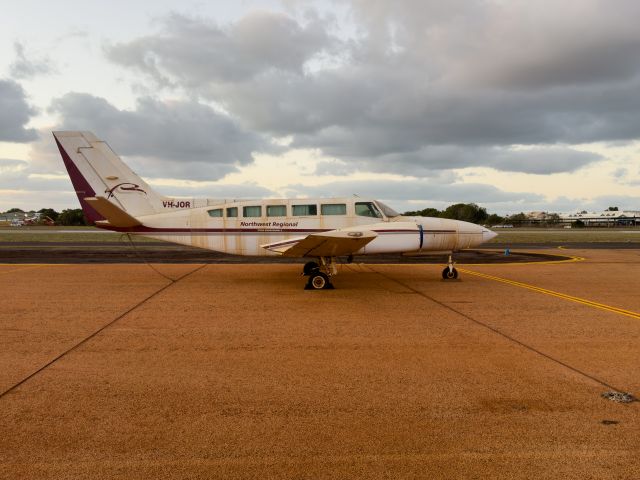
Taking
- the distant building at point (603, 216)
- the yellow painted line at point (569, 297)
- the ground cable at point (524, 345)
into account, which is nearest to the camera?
the ground cable at point (524, 345)

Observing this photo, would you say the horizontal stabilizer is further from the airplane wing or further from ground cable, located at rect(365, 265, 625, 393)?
ground cable, located at rect(365, 265, 625, 393)

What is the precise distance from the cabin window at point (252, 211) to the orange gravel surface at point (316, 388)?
4.21 meters

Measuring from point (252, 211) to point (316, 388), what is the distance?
988 centimetres

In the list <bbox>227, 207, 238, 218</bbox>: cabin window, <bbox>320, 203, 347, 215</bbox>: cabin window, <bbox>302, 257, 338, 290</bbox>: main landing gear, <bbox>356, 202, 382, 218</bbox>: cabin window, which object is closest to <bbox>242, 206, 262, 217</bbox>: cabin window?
<bbox>227, 207, 238, 218</bbox>: cabin window

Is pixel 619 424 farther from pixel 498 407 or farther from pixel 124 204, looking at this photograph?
pixel 124 204

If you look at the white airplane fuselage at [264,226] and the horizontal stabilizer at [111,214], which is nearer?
the horizontal stabilizer at [111,214]

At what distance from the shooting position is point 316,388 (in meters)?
5.38

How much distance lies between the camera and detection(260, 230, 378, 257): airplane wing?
40.1 feet

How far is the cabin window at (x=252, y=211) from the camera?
14.6 metres

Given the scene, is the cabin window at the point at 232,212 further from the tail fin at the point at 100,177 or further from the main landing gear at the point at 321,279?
the main landing gear at the point at 321,279

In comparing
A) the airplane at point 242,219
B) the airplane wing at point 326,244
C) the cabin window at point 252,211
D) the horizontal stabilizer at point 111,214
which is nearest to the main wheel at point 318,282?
the airplane wing at point 326,244

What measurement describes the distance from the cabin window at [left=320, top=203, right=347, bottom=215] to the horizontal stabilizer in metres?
6.04

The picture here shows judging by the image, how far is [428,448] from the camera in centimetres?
396

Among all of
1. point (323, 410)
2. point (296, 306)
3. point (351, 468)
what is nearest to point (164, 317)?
point (296, 306)
